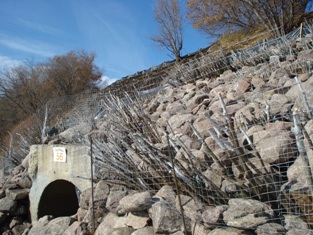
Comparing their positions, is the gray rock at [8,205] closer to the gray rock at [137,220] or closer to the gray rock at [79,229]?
the gray rock at [79,229]

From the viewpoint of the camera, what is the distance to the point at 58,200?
7.21 metres

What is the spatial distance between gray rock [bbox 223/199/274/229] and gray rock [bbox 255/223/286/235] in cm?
4

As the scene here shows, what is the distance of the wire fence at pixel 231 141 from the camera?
302 cm

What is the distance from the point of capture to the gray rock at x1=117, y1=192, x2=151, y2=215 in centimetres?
369

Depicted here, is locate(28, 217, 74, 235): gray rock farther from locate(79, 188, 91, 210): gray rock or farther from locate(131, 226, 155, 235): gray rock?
locate(131, 226, 155, 235): gray rock

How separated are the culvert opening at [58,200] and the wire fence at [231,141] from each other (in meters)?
1.51

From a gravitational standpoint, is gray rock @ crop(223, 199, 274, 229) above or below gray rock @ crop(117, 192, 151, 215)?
below

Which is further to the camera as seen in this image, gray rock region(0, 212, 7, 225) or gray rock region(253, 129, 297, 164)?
gray rock region(0, 212, 7, 225)

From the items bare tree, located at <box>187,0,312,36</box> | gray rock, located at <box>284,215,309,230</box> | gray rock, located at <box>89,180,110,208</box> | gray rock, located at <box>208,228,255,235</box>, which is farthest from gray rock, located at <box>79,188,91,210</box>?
bare tree, located at <box>187,0,312,36</box>

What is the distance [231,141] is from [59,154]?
153 inches

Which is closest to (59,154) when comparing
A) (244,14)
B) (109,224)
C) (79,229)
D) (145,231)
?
(79,229)

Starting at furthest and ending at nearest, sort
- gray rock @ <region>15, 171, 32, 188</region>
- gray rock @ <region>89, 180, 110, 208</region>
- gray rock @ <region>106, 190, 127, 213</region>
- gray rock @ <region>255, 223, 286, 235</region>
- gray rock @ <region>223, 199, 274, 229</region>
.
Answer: gray rock @ <region>15, 171, 32, 188</region> < gray rock @ <region>89, 180, 110, 208</region> < gray rock @ <region>106, 190, 127, 213</region> < gray rock @ <region>223, 199, 274, 229</region> < gray rock @ <region>255, 223, 286, 235</region>

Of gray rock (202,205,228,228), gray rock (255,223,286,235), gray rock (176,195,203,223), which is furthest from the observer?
gray rock (176,195,203,223)

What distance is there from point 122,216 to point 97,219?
551 millimetres
